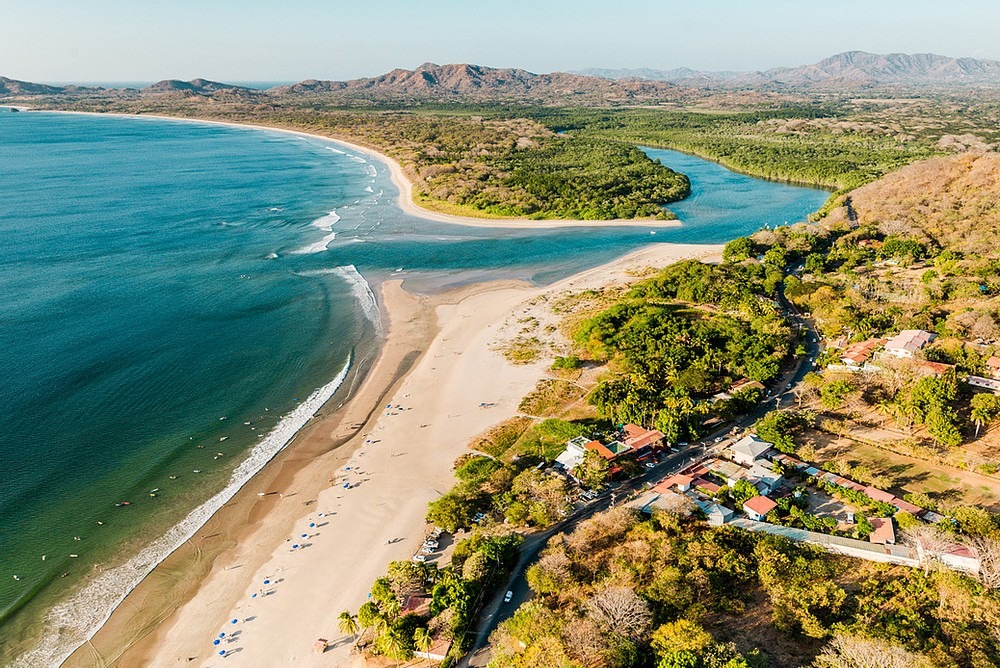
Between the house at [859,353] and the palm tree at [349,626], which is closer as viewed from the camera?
the palm tree at [349,626]

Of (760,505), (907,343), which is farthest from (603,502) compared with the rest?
(907,343)

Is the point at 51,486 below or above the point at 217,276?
below

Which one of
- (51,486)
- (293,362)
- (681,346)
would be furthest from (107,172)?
(681,346)

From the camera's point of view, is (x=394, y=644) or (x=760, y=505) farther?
(x=760, y=505)

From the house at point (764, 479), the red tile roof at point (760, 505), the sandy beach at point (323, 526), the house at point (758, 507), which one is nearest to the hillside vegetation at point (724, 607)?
the house at point (758, 507)

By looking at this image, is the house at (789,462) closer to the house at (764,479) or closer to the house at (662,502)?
the house at (764,479)

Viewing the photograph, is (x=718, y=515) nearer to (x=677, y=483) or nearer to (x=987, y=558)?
(x=677, y=483)

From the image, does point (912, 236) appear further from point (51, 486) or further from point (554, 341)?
point (51, 486)
